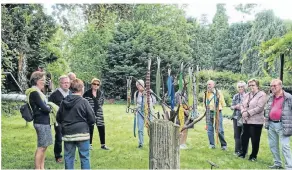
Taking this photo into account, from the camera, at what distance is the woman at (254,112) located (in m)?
3.52

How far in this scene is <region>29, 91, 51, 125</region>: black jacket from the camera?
9.07 ft

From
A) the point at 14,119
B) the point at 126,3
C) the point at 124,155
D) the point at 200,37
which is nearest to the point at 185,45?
the point at 200,37

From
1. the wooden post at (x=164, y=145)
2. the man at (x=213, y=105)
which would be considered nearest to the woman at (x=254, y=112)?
the man at (x=213, y=105)

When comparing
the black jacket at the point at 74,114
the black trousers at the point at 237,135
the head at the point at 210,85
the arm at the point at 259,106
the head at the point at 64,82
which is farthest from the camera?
the head at the point at 210,85

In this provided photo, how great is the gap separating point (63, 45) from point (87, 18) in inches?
19.5

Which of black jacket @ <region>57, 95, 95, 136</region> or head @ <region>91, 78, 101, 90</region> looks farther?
head @ <region>91, 78, 101, 90</region>

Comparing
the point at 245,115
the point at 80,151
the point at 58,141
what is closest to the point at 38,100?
the point at 80,151

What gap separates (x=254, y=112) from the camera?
3506 millimetres

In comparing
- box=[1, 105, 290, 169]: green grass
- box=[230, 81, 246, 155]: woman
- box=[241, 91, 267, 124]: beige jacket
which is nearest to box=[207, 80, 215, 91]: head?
box=[230, 81, 246, 155]: woman

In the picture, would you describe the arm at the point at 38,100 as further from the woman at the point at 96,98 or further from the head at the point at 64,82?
the woman at the point at 96,98

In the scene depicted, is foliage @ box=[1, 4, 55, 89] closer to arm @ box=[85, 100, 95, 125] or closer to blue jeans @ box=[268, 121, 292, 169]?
arm @ box=[85, 100, 95, 125]

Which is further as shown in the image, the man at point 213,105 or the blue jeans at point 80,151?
the man at point 213,105

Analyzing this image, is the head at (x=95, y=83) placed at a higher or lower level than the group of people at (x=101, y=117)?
higher

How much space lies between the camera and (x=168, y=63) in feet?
15.3
